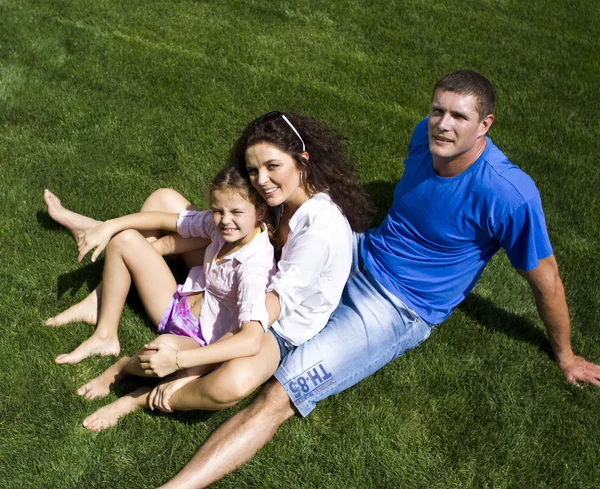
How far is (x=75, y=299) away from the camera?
14.8 ft

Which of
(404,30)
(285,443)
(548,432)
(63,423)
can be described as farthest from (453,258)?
(404,30)

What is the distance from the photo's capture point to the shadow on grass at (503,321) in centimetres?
450

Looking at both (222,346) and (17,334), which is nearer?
(222,346)

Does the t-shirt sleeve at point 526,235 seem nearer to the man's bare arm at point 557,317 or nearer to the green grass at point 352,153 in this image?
the man's bare arm at point 557,317

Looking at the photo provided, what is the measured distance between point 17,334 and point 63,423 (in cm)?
74

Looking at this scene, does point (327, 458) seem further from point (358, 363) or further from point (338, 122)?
point (338, 122)

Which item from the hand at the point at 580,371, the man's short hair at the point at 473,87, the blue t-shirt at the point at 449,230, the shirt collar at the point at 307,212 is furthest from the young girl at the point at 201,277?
the hand at the point at 580,371

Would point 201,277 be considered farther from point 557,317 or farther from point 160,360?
point 557,317

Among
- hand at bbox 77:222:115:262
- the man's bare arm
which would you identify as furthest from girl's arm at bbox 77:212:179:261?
the man's bare arm

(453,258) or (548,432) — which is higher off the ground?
(453,258)

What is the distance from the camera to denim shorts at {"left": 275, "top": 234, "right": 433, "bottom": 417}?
381cm

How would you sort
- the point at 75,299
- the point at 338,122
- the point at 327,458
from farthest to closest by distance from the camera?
1. the point at 338,122
2. the point at 75,299
3. the point at 327,458

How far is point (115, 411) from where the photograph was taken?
3809 millimetres

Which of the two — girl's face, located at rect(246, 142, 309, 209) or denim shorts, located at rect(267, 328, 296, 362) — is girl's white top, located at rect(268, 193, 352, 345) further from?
girl's face, located at rect(246, 142, 309, 209)
